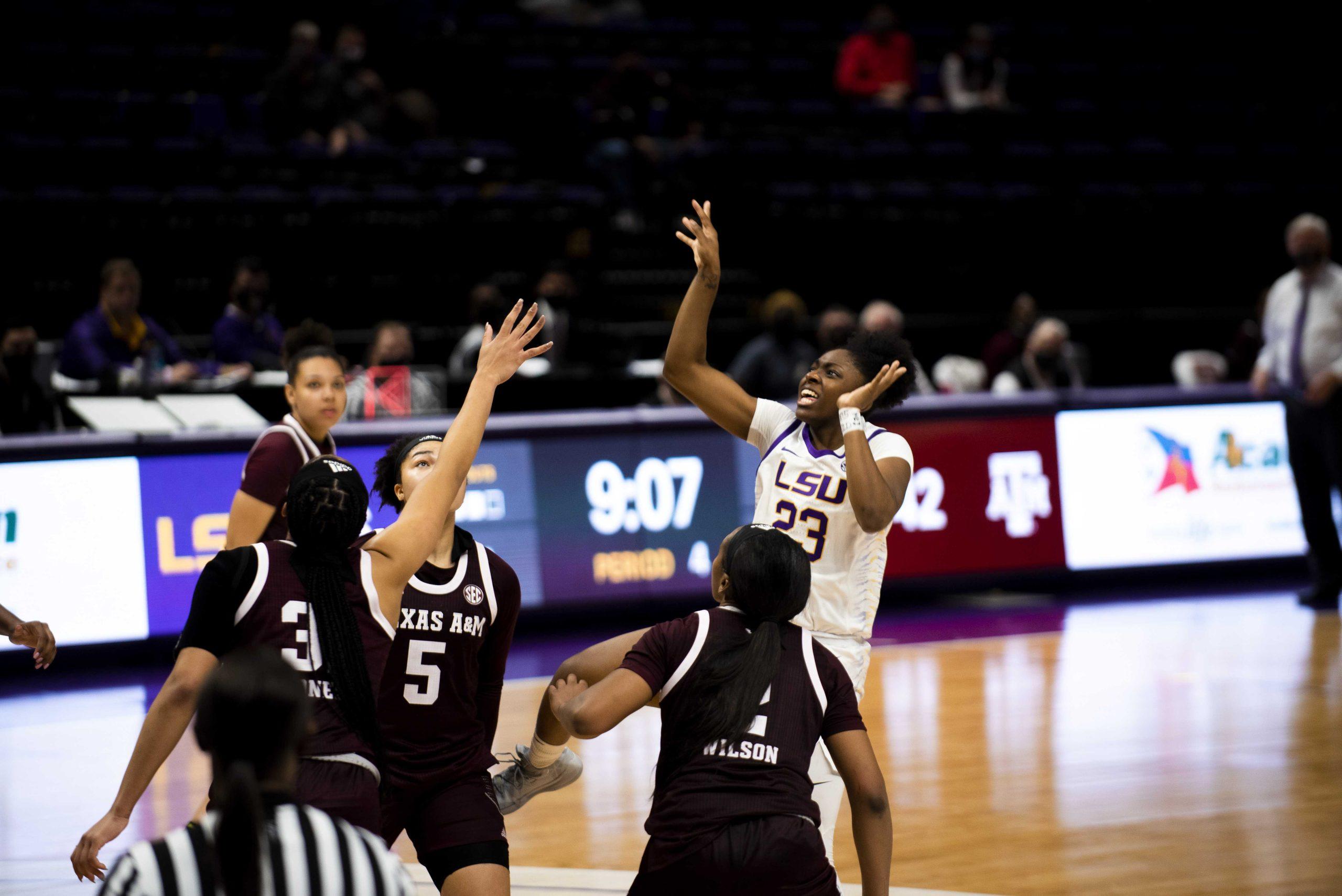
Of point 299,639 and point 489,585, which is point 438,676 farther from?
point 299,639

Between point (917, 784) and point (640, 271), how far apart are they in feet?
31.0

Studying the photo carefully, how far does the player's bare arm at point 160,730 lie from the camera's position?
10.1 feet

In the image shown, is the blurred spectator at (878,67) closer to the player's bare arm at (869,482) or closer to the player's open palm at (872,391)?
the player's open palm at (872,391)

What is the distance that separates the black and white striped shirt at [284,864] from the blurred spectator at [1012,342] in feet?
34.0

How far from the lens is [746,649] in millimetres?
3078

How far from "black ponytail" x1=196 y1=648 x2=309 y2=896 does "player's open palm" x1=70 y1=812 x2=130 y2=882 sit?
105 cm

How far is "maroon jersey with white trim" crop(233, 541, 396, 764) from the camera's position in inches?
122

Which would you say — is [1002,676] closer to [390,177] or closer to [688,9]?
[390,177]

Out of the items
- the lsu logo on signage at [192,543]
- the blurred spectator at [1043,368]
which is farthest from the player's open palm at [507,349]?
the blurred spectator at [1043,368]

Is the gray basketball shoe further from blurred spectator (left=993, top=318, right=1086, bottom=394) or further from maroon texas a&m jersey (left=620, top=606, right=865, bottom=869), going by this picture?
blurred spectator (left=993, top=318, right=1086, bottom=394)

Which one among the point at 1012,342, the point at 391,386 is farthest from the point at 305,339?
the point at 1012,342

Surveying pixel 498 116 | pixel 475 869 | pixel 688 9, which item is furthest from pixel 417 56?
pixel 475 869

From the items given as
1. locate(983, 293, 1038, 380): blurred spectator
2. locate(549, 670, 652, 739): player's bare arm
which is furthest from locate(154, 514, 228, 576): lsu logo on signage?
locate(983, 293, 1038, 380): blurred spectator

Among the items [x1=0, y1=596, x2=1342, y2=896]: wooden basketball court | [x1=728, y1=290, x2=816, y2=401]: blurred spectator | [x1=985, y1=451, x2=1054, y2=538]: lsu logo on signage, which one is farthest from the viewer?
[x1=728, y1=290, x2=816, y2=401]: blurred spectator
